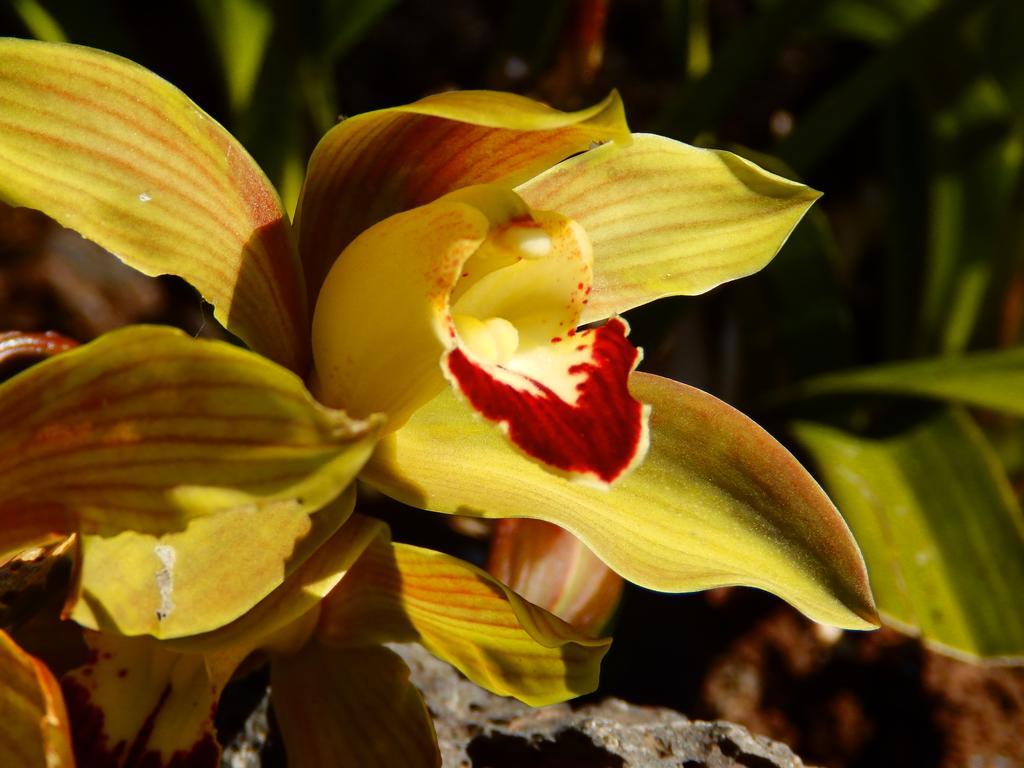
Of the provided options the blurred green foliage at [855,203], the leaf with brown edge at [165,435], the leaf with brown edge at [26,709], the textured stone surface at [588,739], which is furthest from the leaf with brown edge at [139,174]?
the blurred green foliage at [855,203]

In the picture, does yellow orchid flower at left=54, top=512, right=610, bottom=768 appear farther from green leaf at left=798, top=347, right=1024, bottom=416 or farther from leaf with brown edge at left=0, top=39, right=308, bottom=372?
green leaf at left=798, top=347, right=1024, bottom=416

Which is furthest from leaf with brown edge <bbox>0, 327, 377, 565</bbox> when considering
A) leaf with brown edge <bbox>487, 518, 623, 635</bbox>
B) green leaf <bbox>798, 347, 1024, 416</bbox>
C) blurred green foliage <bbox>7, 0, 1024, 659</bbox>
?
green leaf <bbox>798, 347, 1024, 416</bbox>

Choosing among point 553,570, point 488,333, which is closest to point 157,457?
point 488,333

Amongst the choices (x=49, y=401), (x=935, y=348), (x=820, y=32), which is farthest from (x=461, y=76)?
(x=49, y=401)

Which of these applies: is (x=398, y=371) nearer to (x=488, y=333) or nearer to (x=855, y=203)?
(x=488, y=333)

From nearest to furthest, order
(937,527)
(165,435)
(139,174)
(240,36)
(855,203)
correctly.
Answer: (165,435) → (139,174) → (937,527) → (240,36) → (855,203)

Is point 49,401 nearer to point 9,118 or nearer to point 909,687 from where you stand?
point 9,118
